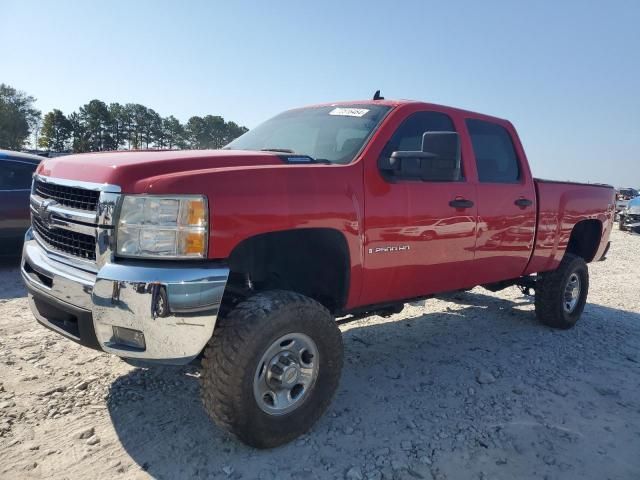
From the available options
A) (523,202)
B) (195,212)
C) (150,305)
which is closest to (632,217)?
(523,202)

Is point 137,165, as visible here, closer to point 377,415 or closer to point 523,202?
point 377,415

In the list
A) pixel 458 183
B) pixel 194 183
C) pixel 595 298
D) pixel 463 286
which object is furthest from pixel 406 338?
pixel 595 298

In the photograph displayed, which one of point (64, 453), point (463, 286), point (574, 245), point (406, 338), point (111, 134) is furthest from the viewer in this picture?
point (111, 134)

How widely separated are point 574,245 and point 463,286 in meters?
2.63

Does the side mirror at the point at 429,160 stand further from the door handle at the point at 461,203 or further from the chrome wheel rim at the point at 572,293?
the chrome wheel rim at the point at 572,293

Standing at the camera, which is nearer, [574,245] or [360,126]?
[360,126]

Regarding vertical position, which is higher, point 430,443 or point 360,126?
point 360,126

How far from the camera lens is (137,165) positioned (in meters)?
2.51

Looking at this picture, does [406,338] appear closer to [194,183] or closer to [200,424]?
[200,424]

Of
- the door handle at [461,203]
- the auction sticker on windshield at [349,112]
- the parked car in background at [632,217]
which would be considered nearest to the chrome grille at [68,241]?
the auction sticker on windshield at [349,112]

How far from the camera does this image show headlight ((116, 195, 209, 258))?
7.93ft

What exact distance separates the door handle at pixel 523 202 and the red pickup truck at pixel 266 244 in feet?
0.61

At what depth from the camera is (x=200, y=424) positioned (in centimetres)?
299

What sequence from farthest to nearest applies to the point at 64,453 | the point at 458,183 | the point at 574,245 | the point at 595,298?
the point at 595,298 → the point at 574,245 → the point at 458,183 → the point at 64,453
